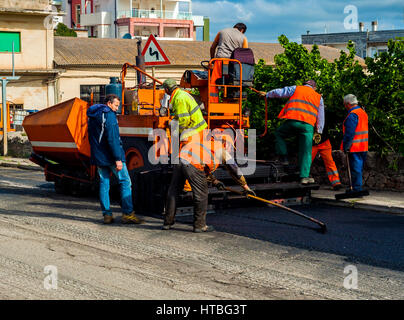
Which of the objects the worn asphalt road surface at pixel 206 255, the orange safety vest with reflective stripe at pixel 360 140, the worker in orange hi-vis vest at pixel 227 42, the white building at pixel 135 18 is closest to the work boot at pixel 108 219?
the worn asphalt road surface at pixel 206 255

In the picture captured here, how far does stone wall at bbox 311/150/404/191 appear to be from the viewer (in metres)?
12.1

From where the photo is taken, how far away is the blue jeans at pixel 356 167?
11398 millimetres

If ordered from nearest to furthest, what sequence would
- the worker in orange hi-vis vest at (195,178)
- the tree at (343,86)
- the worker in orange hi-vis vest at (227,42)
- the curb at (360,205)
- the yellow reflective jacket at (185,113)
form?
the worker in orange hi-vis vest at (195,178), the yellow reflective jacket at (185,113), the curb at (360,205), the worker in orange hi-vis vest at (227,42), the tree at (343,86)

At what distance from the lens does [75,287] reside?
6.05 m

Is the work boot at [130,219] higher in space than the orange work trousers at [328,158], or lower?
lower

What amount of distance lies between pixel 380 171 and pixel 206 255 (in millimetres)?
5989

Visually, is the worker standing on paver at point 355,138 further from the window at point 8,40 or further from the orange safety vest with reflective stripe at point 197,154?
Result: the window at point 8,40

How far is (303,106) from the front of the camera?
1144 cm

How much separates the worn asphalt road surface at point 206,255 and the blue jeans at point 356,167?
0.78 m

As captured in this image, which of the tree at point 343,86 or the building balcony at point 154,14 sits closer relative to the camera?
the tree at point 343,86

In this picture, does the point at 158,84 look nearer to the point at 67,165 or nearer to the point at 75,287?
the point at 67,165

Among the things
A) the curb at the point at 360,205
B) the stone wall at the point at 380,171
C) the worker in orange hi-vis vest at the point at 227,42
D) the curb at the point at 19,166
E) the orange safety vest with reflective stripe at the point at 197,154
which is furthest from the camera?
the curb at the point at 19,166

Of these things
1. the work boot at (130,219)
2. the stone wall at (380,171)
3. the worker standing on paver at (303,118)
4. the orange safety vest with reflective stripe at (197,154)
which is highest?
the worker standing on paver at (303,118)

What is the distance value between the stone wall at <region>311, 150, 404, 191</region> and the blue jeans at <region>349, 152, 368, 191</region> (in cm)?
80
